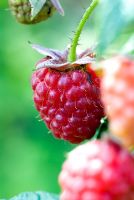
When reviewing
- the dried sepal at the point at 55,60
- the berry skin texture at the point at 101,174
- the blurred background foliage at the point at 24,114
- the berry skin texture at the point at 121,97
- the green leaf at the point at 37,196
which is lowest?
the berry skin texture at the point at 101,174

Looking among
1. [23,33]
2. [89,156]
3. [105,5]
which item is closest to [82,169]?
[89,156]

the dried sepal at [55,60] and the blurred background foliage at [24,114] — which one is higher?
the blurred background foliage at [24,114]

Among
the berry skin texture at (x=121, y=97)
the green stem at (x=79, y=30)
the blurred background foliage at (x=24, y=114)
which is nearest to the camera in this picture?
the berry skin texture at (x=121, y=97)

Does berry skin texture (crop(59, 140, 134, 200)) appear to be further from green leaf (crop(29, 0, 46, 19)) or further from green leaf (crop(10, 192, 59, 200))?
green leaf (crop(29, 0, 46, 19))

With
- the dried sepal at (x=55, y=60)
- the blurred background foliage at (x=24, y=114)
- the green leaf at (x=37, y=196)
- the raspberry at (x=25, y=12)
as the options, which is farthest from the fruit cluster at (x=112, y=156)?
the blurred background foliage at (x=24, y=114)

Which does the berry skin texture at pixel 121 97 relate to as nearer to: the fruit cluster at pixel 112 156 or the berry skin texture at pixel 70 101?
the fruit cluster at pixel 112 156

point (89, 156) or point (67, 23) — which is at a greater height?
point (67, 23)

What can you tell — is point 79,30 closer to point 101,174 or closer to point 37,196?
point 37,196

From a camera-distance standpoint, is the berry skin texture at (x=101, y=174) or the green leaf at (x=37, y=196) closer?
the berry skin texture at (x=101, y=174)

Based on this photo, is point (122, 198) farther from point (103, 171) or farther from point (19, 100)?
point (19, 100)
